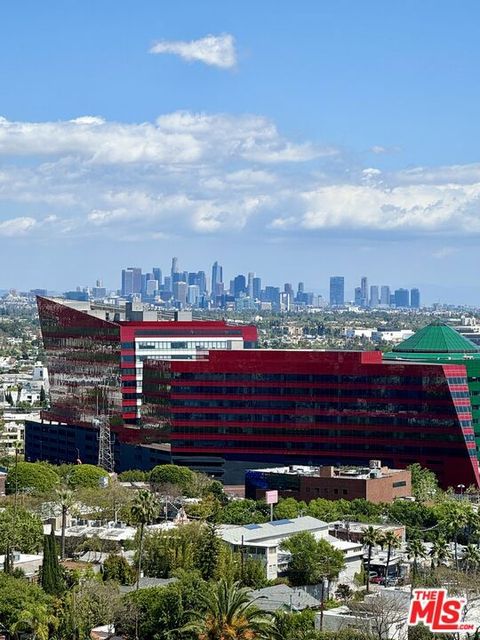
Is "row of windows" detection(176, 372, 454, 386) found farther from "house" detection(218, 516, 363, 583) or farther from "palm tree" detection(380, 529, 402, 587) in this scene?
"palm tree" detection(380, 529, 402, 587)

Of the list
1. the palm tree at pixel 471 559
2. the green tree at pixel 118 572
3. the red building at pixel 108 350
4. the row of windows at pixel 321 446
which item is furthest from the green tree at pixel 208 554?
the red building at pixel 108 350

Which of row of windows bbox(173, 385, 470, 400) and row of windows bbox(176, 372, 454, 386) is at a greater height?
row of windows bbox(176, 372, 454, 386)

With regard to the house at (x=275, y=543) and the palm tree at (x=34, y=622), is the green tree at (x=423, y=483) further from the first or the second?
the palm tree at (x=34, y=622)

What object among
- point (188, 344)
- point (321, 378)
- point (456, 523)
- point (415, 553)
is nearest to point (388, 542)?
point (415, 553)

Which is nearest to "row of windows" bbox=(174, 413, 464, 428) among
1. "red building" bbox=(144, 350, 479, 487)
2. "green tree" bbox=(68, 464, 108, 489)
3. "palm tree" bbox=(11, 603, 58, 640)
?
"red building" bbox=(144, 350, 479, 487)

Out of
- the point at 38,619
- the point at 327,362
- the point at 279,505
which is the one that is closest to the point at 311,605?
the point at 38,619

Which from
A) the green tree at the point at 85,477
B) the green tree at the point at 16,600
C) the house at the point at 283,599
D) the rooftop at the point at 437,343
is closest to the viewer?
the green tree at the point at 16,600
